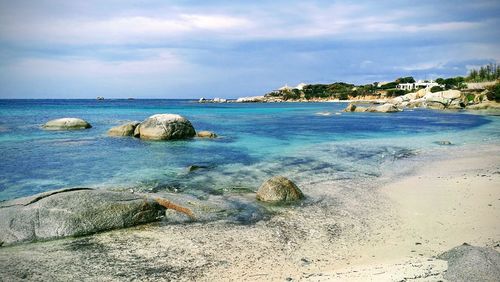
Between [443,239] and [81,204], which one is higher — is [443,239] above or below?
below

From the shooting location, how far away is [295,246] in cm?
735

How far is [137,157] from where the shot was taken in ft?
58.2

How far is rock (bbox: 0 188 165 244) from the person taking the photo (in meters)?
7.48

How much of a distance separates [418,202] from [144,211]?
7.42 meters

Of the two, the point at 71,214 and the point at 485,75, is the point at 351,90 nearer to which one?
the point at 485,75

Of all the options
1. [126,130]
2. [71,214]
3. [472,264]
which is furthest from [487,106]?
[71,214]

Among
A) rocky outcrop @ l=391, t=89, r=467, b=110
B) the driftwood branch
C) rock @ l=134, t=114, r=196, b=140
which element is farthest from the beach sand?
rocky outcrop @ l=391, t=89, r=467, b=110

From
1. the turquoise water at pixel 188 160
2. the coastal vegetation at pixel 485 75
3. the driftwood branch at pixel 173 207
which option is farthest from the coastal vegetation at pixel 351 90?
the driftwood branch at pixel 173 207

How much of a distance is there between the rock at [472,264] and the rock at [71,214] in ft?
20.0

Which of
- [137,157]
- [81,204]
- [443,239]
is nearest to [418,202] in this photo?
[443,239]

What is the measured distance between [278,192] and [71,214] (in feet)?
17.5

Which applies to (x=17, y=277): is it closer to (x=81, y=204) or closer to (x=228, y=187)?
(x=81, y=204)

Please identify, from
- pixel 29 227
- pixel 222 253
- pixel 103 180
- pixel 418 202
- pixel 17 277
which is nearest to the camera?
pixel 17 277

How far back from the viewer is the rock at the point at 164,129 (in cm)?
2381
